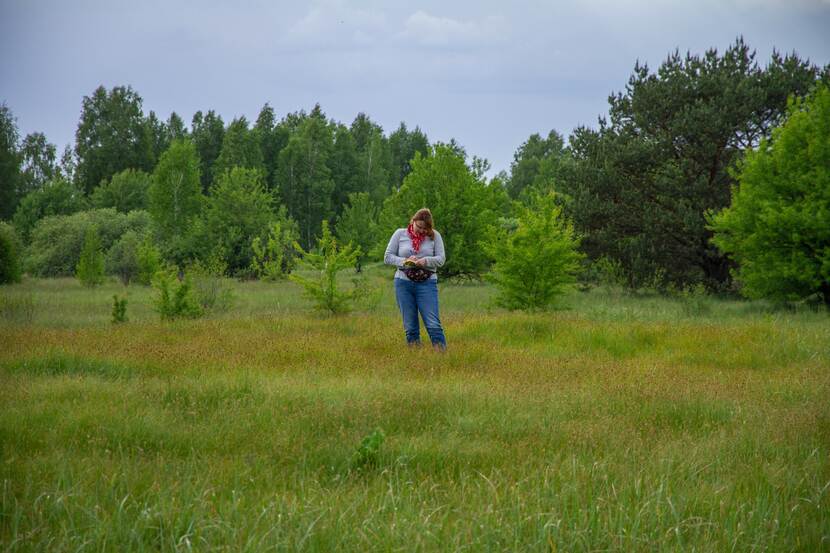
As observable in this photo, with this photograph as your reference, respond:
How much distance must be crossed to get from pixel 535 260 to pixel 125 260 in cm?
2320

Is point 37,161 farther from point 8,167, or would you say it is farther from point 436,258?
point 436,258

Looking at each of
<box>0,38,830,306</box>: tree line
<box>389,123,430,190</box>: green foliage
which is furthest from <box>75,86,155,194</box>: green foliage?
<box>389,123,430,190</box>: green foliage

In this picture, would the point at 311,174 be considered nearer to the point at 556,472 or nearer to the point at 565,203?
the point at 565,203

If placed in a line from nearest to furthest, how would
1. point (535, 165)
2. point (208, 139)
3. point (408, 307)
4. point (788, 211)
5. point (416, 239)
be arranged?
point (408, 307) < point (416, 239) < point (788, 211) < point (208, 139) < point (535, 165)

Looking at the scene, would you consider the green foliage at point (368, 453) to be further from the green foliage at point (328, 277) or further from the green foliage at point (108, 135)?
the green foliage at point (108, 135)

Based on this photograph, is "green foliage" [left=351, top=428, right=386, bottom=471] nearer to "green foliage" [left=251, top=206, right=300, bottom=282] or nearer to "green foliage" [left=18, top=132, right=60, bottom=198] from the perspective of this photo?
"green foliage" [left=251, top=206, right=300, bottom=282]

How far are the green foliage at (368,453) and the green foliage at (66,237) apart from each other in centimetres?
3622

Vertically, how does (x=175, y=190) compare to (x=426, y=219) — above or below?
above

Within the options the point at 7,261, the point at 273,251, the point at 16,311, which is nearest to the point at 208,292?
the point at 16,311

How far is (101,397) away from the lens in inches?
226

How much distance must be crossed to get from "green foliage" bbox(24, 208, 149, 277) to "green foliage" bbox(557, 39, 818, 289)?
26.1m

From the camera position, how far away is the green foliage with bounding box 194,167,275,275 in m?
26.0

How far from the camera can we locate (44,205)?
155ft

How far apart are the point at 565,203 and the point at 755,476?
68.5 ft
